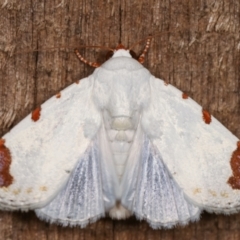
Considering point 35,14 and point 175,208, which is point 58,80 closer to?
point 35,14

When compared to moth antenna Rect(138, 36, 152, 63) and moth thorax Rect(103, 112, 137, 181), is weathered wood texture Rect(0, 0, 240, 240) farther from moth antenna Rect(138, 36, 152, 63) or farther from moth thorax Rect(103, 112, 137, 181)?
moth thorax Rect(103, 112, 137, 181)

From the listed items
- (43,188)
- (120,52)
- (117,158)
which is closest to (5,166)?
(43,188)

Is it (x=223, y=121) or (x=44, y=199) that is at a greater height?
(x=223, y=121)

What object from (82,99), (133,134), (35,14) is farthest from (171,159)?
(35,14)

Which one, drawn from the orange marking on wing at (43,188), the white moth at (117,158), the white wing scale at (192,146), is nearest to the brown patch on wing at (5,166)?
the white moth at (117,158)

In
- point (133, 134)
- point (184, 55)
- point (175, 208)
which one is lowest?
point (175, 208)
